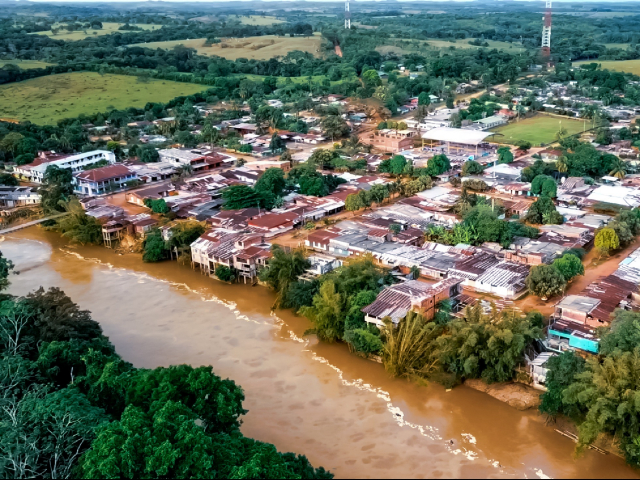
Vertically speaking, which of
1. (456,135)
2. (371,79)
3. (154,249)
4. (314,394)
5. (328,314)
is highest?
(371,79)

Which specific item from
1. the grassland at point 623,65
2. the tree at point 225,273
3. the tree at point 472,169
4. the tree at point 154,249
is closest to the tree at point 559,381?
the tree at point 225,273

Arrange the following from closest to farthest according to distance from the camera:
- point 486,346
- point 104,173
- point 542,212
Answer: point 486,346 → point 542,212 → point 104,173

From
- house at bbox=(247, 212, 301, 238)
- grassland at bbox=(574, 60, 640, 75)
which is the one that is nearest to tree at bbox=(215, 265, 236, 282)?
house at bbox=(247, 212, 301, 238)

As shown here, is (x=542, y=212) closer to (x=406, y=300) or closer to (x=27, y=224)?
(x=406, y=300)

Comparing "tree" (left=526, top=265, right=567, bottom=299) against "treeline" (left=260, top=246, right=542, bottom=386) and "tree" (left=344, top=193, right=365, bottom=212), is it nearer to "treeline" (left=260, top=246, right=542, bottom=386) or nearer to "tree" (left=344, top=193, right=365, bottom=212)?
"treeline" (left=260, top=246, right=542, bottom=386)

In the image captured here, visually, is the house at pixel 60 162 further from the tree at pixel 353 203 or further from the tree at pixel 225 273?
the tree at pixel 225 273

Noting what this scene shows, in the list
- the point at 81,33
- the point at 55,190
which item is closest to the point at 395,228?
the point at 55,190
